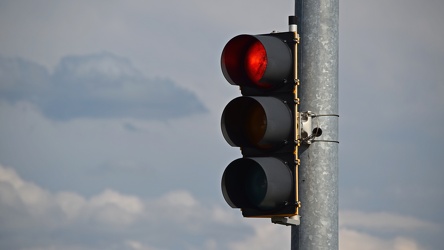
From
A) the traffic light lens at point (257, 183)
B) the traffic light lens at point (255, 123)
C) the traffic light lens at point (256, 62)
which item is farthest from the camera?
the traffic light lens at point (256, 62)

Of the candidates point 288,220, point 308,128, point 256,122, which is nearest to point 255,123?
point 256,122

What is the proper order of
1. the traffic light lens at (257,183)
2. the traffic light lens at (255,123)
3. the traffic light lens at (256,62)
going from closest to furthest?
the traffic light lens at (257,183) → the traffic light lens at (255,123) → the traffic light lens at (256,62)

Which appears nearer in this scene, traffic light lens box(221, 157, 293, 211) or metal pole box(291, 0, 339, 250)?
traffic light lens box(221, 157, 293, 211)

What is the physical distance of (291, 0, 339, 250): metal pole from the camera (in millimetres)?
5984

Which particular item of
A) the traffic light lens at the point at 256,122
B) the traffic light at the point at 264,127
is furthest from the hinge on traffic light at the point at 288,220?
the traffic light lens at the point at 256,122

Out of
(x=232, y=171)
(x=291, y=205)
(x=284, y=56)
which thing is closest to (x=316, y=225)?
(x=291, y=205)

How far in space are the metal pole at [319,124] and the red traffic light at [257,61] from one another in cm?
20

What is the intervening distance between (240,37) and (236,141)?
717 millimetres

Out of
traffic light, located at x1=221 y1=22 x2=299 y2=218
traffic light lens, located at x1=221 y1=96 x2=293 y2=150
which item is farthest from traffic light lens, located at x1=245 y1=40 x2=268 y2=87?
traffic light lens, located at x1=221 y1=96 x2=293 y2=150

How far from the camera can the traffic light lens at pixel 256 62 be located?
6.04m

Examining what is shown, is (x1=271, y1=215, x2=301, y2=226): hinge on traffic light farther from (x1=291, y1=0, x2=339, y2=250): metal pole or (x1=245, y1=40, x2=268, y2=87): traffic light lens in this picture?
(x1=245, y1=40, x2=268, y2=87): traffic light lens

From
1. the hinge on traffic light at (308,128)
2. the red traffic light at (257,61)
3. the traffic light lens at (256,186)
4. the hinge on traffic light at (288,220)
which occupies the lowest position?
the hinge on traffic light at (288,220)

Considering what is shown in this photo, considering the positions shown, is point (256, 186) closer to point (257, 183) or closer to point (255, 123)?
point (257, 183)

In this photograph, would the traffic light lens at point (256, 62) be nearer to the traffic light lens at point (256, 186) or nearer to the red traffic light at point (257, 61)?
the red traffic light at point (257, 61)
